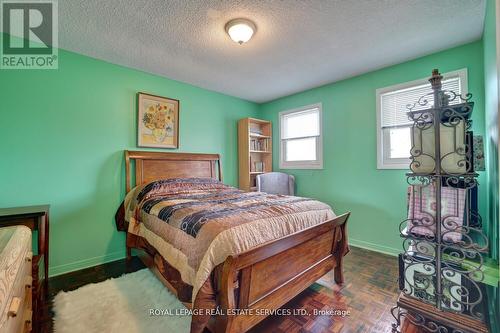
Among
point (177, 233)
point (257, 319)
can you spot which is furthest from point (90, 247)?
point (257, 319)

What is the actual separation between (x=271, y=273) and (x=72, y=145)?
2.64 m

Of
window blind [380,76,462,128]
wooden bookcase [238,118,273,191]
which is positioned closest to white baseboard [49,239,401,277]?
window blind [380,76,462,128]

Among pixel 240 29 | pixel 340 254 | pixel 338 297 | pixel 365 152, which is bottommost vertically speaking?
pixel 338 297

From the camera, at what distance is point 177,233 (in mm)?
1717

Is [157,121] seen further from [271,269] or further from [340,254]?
[340,254]

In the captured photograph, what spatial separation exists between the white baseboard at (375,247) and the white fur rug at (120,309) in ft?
8.42

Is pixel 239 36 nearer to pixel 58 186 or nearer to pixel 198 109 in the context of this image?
pixel 198 109

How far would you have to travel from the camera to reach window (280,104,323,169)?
3.75 m

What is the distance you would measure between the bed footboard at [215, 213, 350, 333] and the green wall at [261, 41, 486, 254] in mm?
1265

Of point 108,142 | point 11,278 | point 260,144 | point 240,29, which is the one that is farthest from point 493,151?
point 108,142

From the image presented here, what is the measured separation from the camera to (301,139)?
4.01 metres

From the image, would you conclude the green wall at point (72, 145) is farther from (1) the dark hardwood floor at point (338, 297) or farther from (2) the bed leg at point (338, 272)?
(2) the bed leg at point (338, 272)

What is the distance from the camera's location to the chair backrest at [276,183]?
3936 millimetres

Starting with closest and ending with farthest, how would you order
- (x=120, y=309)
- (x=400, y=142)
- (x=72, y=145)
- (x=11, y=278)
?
(x=11, y=278) → (x=120, y=309) → (x=72, y=145) → (x=400, y=142)
